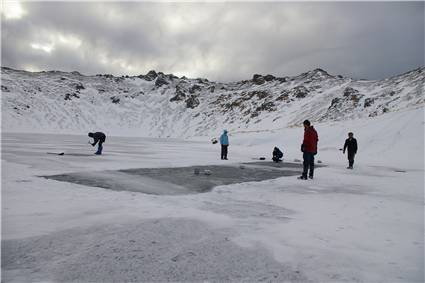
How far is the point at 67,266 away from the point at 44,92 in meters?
123

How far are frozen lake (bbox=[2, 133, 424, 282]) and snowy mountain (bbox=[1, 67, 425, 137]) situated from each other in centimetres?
6121

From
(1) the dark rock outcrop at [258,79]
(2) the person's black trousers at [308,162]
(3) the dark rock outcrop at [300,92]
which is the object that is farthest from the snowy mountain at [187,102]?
(2) the person's black trousers at [308,162]

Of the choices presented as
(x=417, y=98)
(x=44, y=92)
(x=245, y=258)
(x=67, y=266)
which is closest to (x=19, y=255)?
(x=67, y=266)

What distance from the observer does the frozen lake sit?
12.5ft

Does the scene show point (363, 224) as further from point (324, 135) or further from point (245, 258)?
point (324, 135)

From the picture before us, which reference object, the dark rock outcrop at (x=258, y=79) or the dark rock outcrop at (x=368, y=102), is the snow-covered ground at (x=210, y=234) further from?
the dark rock outcrop at (x=258, y=79)

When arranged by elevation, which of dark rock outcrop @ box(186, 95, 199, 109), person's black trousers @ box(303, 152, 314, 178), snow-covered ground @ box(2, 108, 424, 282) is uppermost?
dark rock outcrop @ box(186, 95, 199, 109)

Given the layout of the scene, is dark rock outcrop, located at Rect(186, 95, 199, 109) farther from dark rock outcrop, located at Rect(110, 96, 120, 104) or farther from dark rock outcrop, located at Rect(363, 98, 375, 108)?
dark rock outcrop, located at Rect(363, 98, 375, 108)

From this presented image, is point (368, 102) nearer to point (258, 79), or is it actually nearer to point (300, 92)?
point (300, 92)

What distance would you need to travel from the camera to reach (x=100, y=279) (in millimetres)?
3514

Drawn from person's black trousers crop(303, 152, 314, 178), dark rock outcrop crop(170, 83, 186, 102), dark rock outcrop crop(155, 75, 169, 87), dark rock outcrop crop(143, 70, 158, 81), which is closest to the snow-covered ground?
person's black trousers crop(303, 152, 314, 178)

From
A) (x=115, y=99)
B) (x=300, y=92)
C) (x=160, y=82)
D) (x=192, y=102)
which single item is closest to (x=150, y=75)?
(x=160, y=82)

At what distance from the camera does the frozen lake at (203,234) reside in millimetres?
3803

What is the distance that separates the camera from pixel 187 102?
386ft
